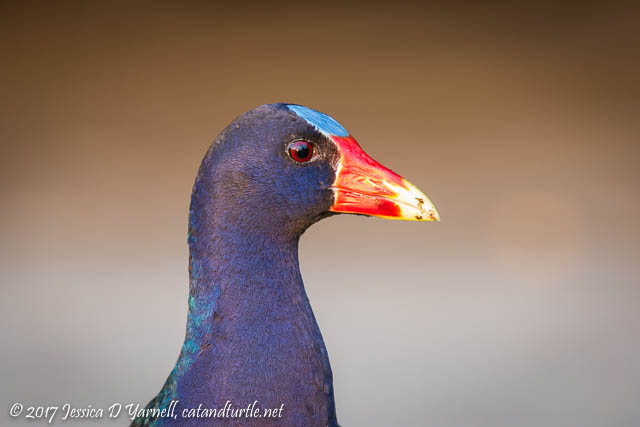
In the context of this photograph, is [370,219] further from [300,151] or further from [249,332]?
[249,332]

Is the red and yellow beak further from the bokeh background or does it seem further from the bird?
the bokeh background

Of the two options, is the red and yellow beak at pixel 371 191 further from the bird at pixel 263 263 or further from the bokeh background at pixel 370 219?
the bokeh background at pixel 370 219

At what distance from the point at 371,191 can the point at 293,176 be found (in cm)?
16

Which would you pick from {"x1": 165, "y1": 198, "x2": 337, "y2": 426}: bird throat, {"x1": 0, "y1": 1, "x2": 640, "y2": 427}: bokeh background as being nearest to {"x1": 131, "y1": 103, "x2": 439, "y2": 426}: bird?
{"x1": 165, "y1": 198, "x2": 337, "y2": 426}: bird throat

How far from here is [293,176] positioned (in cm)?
134

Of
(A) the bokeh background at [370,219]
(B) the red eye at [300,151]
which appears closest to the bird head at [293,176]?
(B) the red eye at [300,151]

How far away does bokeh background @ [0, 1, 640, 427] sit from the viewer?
11.7ft

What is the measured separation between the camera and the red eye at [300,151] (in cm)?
134

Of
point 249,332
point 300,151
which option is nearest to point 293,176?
point 300,151

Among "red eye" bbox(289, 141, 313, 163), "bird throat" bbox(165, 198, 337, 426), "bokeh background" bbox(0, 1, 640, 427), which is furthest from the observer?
"bokeh background" bbox(0, 1, 640, 427)

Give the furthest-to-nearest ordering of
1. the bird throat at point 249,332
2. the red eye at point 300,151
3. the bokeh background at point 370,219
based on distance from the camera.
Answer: the bokeh background at point 370,219
the red eye at point 300,151
the bird throat at point 249,332

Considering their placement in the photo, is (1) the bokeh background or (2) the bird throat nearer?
(2) the bird throat

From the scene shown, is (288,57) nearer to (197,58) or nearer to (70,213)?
(197,58)

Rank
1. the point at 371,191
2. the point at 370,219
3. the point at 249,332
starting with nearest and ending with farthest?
the point at 249,332 → the point at 371,191 → the point at 370,219
